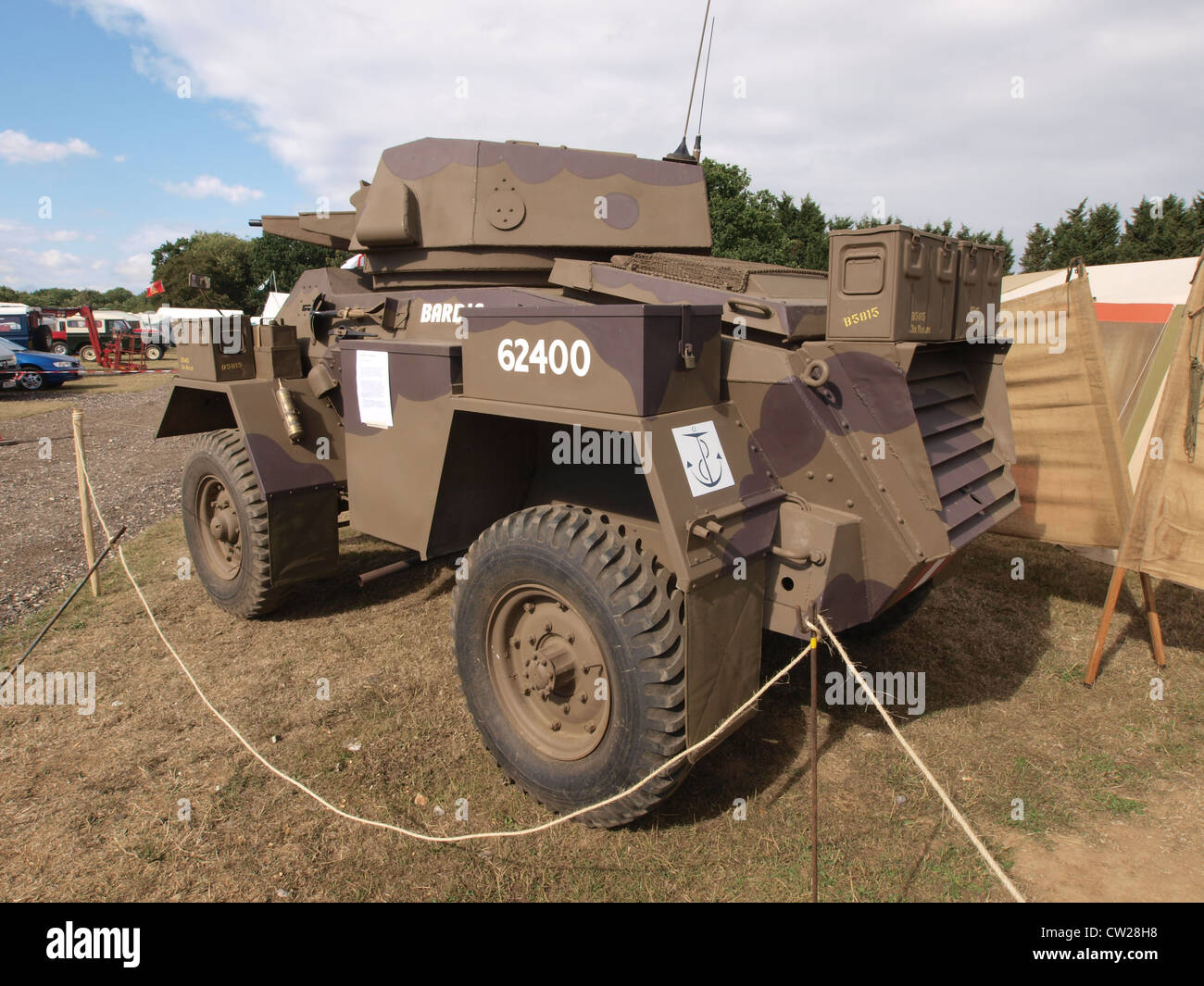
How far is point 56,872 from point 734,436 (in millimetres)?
3051

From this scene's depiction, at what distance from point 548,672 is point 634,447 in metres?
0.96

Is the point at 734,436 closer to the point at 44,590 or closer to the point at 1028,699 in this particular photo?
the point at 1028,699

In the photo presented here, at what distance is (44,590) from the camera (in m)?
5.98

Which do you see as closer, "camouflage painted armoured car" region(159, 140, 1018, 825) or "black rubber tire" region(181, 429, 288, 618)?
"camouflage painted armoured car" region(159, 140, 1018, 825)

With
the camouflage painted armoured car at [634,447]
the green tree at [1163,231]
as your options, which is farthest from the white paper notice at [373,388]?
the green tree at [1163,231]

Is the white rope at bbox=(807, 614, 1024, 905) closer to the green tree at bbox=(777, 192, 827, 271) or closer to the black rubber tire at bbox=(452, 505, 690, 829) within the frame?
the black rubber tire at bbox=(452, 505, 690, 829)

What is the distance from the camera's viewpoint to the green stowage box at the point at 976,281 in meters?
3.43

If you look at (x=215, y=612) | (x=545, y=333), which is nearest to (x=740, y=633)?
(x=545, y=333)

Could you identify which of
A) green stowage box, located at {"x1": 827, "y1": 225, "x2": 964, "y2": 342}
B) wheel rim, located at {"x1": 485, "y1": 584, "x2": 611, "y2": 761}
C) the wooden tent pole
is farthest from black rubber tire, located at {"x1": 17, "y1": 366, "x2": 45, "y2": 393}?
the wooden tent pole

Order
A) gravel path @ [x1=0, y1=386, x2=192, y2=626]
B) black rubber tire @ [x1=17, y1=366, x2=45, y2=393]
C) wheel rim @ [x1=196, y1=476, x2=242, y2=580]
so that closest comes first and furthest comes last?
1. wheel rim @ [x1=196, y1=476, x2=242, y2=580]
2. gravel path @ [x1=0, y1=386, x2=192, y2=626]
3. black rubber tire @ [x1=17, y1=366, x2=45, y2=393]

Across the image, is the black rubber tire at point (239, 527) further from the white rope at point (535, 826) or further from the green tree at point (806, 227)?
the green tree at point (806, 227)

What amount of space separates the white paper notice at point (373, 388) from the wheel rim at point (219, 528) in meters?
1.61

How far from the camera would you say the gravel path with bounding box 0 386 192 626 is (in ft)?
21.0

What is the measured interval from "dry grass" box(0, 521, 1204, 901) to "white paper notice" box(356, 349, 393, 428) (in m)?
1.52
